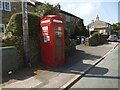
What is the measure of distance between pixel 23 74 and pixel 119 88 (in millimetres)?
4364

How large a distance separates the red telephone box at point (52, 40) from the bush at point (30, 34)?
0.44 metres

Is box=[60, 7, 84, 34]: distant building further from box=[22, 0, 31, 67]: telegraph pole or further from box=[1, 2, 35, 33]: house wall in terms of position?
box=[22, 0, 31, 67]: telegraph pole

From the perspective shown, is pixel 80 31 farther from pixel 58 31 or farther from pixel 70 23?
pixel 58 31

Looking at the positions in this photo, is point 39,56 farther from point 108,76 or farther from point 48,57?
point 108,76

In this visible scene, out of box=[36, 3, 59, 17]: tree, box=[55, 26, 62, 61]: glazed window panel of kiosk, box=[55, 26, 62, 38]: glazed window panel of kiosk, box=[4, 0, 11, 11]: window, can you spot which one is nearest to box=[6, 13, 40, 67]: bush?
box=[55, 26, 62, 61]: glazed window panel of kiosk

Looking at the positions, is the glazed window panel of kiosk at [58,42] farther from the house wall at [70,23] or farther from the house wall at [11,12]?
the house wall at [70,23]

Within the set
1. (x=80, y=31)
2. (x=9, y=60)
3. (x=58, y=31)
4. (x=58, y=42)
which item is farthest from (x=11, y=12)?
(x=80, y=31)

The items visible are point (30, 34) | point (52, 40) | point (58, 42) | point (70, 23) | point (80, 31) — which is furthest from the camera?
point (70, 23)

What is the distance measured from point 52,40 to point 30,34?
1701 millimetres

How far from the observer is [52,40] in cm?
1152

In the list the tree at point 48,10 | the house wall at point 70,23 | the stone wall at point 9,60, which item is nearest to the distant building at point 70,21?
the house wall at point 70,23

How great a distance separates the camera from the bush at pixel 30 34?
11289 mm

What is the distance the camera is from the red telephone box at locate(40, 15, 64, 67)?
454 inches

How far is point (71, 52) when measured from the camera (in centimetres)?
1738
